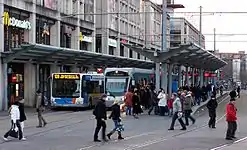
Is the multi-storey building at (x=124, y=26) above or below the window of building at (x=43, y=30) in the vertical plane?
above

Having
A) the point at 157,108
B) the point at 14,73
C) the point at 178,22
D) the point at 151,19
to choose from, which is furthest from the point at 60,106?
the point at 178,22

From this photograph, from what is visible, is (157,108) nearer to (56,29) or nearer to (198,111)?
(198,111)

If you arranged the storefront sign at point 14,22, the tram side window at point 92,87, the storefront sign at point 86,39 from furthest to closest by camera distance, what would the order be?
the storefront sign at point 86,39, the storefront sign at point 14,22, the tram side window at point 92,87

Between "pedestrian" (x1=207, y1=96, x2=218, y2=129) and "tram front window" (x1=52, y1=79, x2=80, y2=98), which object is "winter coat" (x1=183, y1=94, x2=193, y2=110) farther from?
"tram front window" (x1=52, y1=79, x2=80, y2=98)

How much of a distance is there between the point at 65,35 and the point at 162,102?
84.7 ft

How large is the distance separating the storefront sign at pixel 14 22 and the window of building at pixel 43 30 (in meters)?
2.83

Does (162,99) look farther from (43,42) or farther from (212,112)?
(43,42)

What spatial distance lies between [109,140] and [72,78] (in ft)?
69.5

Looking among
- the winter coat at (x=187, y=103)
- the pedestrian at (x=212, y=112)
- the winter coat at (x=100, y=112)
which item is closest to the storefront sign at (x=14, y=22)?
the winter coat at (x=187, y=103)

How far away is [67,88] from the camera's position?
40.3 meters

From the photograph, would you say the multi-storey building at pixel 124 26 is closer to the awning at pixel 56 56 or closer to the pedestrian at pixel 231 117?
the awning at pixel 56 56

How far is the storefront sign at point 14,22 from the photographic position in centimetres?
4084

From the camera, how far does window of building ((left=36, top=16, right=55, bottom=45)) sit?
48200mm

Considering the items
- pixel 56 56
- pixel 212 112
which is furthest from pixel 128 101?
pixel 56 56
